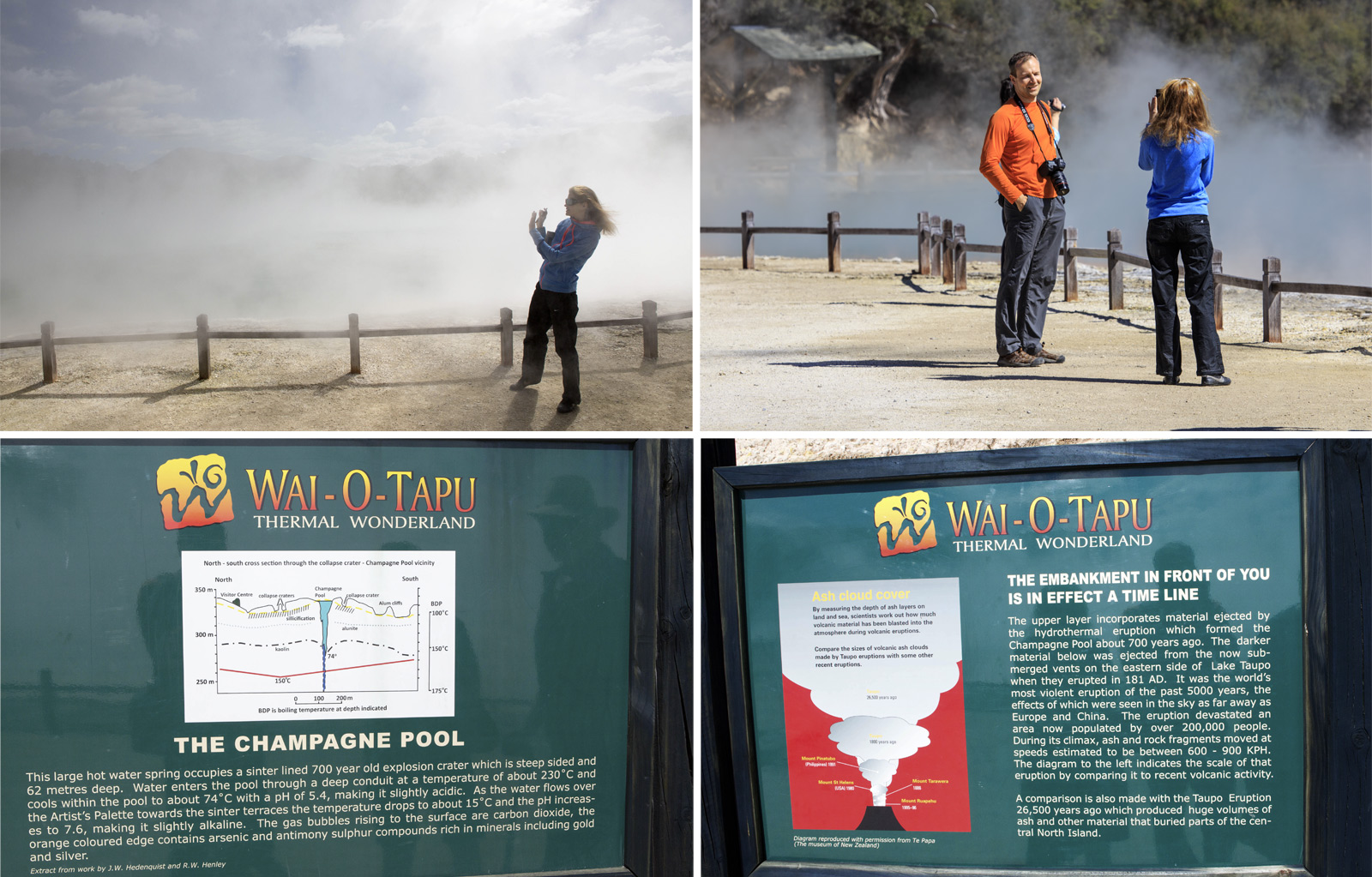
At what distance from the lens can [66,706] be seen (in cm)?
295

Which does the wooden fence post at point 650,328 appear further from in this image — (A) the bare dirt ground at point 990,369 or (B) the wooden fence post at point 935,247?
(B) the wooden fence post at point 935,247

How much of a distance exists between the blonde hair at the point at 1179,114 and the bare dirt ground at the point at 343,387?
2.14 m

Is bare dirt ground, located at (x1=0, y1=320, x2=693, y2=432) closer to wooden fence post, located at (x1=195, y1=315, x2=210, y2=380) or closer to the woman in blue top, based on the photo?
wooden fence post, located at (x1=195, y1=315, x2=210, y2=380)

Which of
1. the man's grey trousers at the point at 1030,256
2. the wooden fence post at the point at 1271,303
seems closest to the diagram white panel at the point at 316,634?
the man's grey trousers at the point at 1030,256

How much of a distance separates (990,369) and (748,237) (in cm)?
798

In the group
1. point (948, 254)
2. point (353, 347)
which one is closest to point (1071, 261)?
point (948, 254)

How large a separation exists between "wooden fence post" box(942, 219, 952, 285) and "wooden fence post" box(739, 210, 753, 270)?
2.23 metres

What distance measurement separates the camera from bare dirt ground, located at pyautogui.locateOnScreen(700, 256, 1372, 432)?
14.0 ft

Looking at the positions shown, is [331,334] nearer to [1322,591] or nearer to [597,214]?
[597,214]

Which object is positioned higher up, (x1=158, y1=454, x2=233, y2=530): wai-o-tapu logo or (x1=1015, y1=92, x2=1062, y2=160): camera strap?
(x1=1015, y1=92, x2=1062, y2=160): camera strap

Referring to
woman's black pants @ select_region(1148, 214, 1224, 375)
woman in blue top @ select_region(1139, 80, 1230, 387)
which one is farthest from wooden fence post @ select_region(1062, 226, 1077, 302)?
woman in blue top @ select_region(1139, 80, 1230, 387)

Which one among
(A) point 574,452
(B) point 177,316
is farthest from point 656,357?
(B) point 177,316

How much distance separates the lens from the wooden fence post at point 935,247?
12094 mm

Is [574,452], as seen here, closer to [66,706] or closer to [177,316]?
[66,706]
